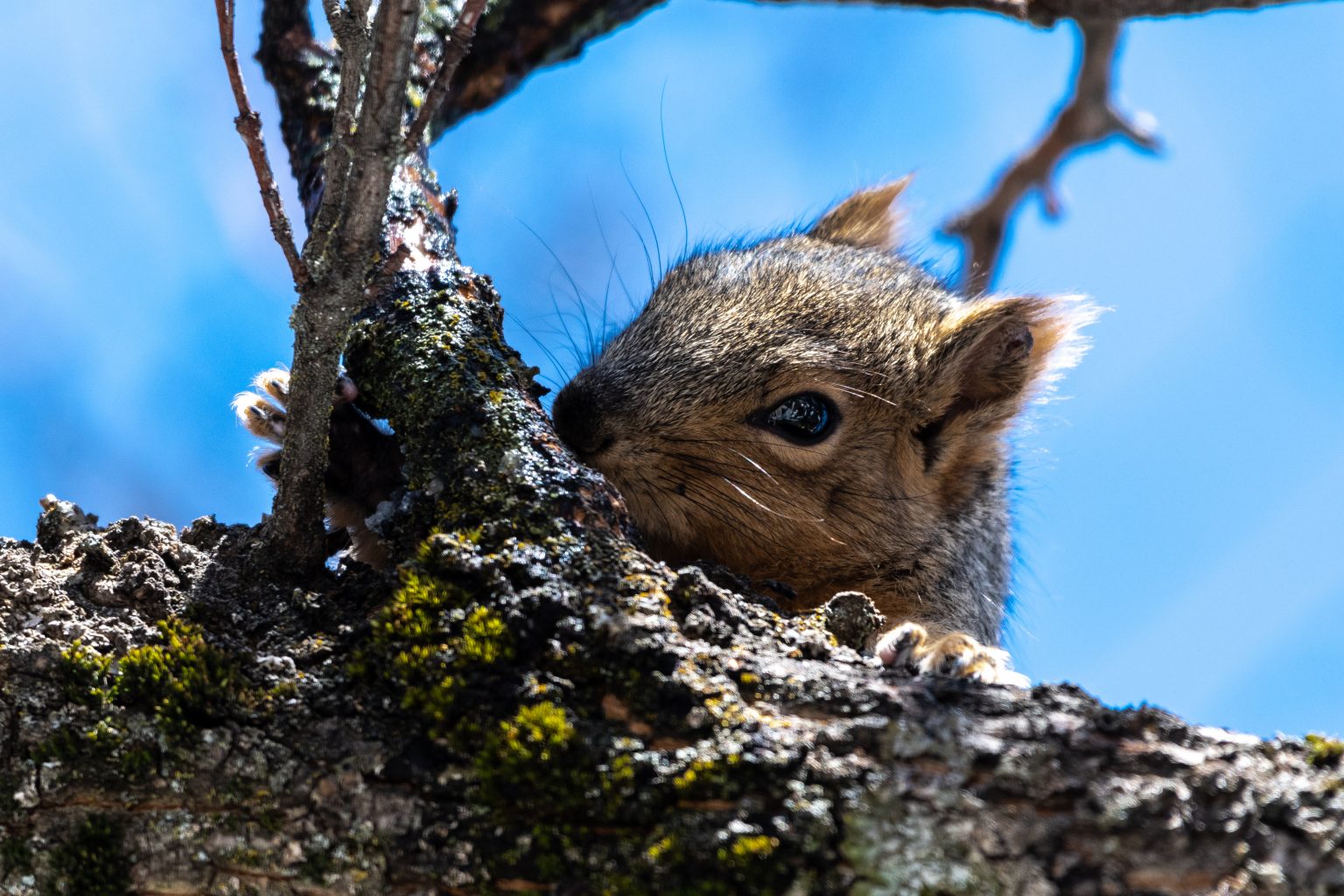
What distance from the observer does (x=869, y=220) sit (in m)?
5.43

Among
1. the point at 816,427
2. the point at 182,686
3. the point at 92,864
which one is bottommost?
the point at 92,864

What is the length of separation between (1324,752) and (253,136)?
1.89 metres

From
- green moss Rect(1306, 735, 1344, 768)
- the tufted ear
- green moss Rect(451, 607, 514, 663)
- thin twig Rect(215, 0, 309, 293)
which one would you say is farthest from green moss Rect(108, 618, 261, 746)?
the tufted ear

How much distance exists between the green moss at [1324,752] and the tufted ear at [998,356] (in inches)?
89.4

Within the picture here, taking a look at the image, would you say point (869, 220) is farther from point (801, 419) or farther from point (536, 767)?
point (536, 767)

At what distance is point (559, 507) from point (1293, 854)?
1242 millimetres

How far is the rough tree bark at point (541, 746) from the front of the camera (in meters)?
1.48

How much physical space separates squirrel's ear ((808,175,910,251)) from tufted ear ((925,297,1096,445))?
1529 millimetres

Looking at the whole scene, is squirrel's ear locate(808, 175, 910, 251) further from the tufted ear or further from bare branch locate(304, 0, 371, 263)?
bare branch locate(304, 0, 371, 263)

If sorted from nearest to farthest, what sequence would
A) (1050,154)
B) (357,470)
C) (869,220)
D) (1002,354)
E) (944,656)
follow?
1. (944,656)
2. (357,470)
3. (1002,354)
4. (869,220)
5. (1050,154)

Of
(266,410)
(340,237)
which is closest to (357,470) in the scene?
(266,410)

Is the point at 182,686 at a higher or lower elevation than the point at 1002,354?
lower

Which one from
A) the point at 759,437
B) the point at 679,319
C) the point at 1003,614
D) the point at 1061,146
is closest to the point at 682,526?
the point at 759,437

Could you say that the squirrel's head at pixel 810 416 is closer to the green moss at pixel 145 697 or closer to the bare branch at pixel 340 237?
the bare branch at pixel 340 237
